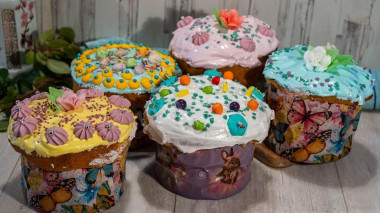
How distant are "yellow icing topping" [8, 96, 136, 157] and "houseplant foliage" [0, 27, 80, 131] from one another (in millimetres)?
653

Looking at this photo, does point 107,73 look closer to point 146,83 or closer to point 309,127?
point 146,83

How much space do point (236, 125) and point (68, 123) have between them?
569mm

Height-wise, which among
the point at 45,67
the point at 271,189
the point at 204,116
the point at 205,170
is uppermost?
the point at 204,116

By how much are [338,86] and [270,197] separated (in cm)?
50

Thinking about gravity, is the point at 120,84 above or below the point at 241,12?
below

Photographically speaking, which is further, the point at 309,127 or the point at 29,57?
the point at 29,57

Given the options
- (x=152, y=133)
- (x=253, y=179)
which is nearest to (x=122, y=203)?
(x=152, y=133)

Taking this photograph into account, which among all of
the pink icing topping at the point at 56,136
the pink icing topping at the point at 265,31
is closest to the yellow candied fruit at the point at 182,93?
the pink icing topping at the point at 56,136

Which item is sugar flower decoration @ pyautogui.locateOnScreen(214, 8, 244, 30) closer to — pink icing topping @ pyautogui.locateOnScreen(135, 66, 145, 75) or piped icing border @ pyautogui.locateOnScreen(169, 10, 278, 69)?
piped icing border @ pyautogui.locateOnScreen(169, 10, 278, 69)

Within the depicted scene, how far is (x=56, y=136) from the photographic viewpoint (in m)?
1.65

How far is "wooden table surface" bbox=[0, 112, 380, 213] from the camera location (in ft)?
6.39

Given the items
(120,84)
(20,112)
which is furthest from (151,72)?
(20,112)

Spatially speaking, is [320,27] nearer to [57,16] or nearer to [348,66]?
[348,66]

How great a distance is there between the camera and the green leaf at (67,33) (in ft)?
8.68
